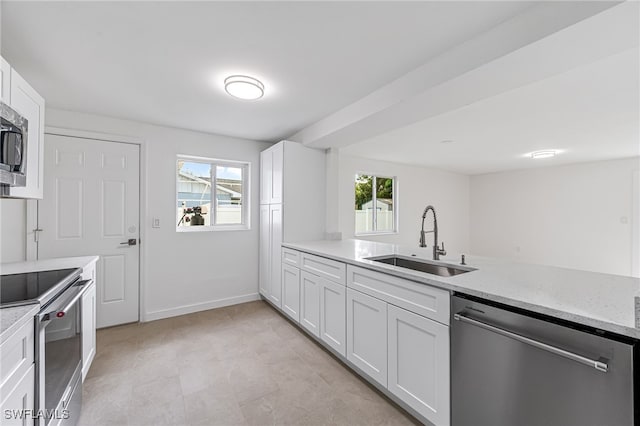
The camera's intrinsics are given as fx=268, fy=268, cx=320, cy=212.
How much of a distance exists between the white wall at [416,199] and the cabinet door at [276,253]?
1898mm

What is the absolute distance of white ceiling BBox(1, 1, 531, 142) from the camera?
1.40m

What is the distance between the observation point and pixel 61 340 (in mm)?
1413

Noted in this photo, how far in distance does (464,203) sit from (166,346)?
7366 mm

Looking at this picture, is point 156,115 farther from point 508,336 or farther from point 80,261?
point 508,336

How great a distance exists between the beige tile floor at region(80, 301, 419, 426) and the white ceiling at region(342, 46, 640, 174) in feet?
9.11

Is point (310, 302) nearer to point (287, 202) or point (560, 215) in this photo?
point (287, 202)

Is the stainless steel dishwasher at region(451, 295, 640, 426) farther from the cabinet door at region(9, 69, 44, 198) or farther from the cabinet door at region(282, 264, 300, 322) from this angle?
the cabinet door at region(9, 69, 44, 198)

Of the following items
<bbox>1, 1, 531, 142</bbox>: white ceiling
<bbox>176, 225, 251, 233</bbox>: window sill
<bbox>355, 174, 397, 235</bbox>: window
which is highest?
<bbox>1, 1, 531, 142</bbox>: white ceiling

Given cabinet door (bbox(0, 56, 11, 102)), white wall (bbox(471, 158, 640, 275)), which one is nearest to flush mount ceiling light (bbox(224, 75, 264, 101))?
cabinet door (bbox(0, 56, 11, 102))

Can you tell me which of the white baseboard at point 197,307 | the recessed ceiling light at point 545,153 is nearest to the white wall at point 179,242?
the white baseboard at point 197,307

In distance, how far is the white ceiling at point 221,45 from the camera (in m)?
1.40

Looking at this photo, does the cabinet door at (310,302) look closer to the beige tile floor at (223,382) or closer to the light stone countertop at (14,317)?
the beige tile floor at (223,382)

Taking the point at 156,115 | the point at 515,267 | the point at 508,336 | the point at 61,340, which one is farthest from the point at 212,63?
the point at 515,267

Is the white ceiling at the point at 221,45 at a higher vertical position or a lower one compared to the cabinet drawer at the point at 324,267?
higher
